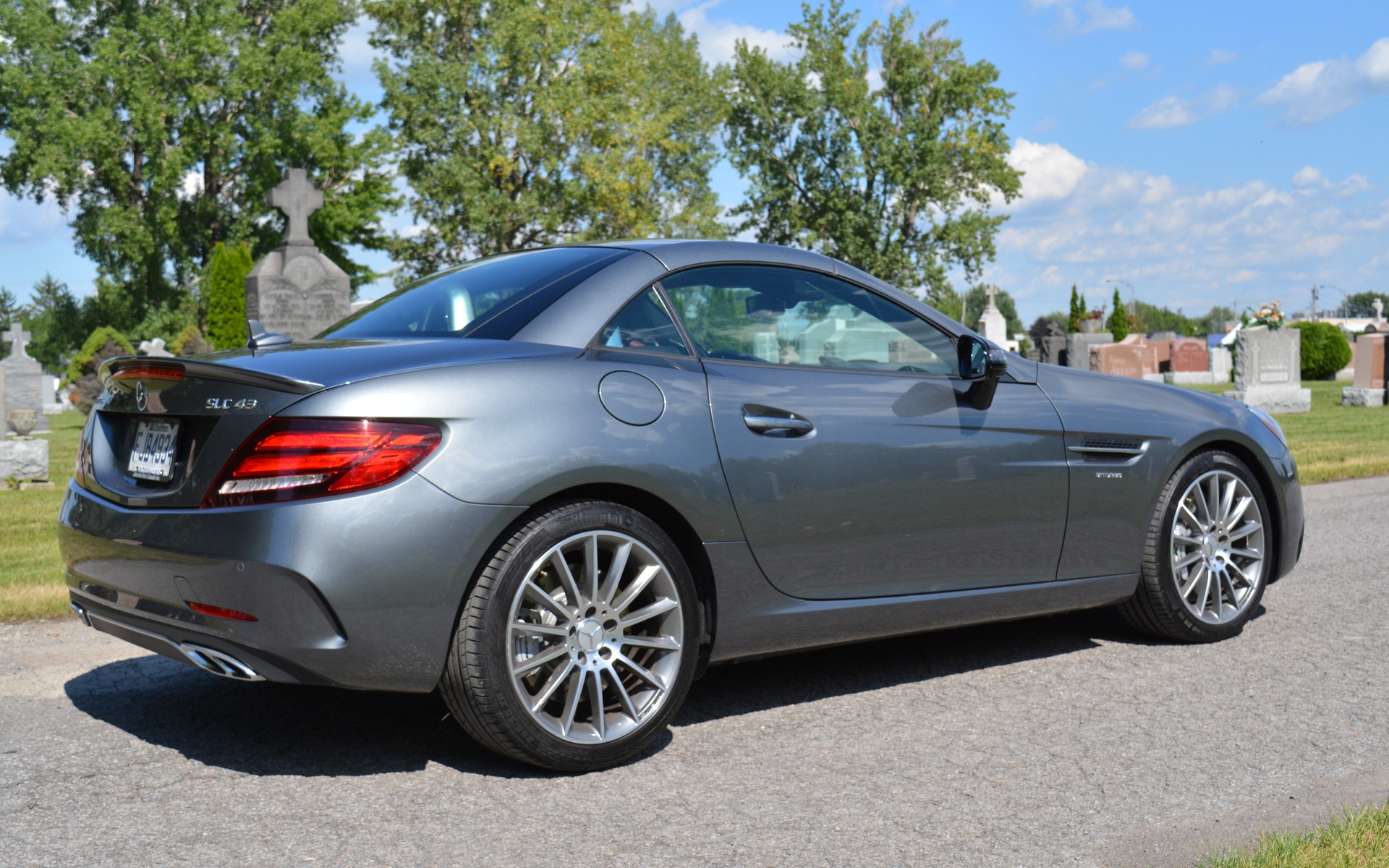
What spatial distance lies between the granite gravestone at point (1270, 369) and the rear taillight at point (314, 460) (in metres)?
21.8

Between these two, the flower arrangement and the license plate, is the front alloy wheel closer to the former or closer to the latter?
the license plate

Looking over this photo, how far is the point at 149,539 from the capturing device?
323cm

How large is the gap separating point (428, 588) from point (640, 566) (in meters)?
0.64

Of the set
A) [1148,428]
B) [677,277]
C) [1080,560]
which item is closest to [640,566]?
[677,277]

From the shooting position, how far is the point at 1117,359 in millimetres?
34688

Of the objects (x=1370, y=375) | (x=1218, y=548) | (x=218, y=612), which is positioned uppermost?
(x=1370, y=375)

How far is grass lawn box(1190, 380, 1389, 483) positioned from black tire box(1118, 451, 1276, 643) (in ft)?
15.0

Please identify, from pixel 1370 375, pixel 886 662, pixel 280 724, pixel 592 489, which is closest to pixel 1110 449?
pixel 886 662

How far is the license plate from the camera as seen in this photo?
10.8ft

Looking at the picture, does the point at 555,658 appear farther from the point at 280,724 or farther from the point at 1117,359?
the point at 1117,359

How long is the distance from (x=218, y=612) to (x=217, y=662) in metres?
0.16

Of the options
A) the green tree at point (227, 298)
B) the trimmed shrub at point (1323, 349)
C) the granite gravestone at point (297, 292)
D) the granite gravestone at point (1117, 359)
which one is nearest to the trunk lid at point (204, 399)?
the granite gravestone at point (297, 292)

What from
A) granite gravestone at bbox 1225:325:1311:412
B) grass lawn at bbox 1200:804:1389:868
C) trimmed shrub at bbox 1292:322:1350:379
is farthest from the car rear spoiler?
trimmed shrub at bbox 1292:322:1350:379

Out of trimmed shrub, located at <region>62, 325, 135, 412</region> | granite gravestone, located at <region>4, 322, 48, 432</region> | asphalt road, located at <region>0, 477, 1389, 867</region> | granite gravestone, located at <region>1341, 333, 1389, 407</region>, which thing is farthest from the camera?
trimmed shrub, located at <region>62, 325, 135, 412</region>
